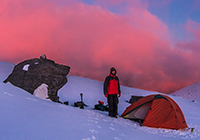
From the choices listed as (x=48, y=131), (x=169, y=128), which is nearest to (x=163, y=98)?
(x=169, y=128)

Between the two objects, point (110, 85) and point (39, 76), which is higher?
point (110, 85)

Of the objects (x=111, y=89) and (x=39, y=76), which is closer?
(x=111, y=89)

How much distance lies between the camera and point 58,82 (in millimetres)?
11227

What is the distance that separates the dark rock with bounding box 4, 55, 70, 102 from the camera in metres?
10.0

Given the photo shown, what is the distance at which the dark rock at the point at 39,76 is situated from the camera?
1003 cm

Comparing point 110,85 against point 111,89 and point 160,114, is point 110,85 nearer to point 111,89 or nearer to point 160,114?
point 111,89

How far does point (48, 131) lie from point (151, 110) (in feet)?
16.7

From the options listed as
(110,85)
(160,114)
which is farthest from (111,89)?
(160,114)

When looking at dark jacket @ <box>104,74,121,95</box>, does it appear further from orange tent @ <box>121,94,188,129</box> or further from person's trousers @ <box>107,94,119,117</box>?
Answer: orange tent @ <box>121,94,188,129</box>

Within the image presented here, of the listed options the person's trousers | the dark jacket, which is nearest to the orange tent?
the person's trousers

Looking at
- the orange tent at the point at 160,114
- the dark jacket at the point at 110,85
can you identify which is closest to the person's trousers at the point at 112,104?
the dark jacket at the point at 110,85

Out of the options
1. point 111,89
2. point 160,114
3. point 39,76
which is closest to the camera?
point 160,114

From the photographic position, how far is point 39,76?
10258mm

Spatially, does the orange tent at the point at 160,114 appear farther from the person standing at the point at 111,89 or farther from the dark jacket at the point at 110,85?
the dark jacket at the point at 110,85
